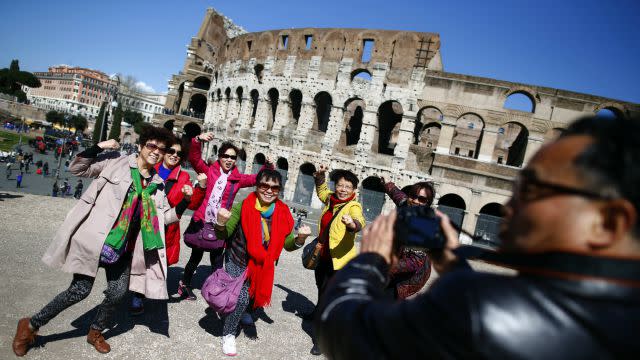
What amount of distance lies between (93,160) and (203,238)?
1.86m

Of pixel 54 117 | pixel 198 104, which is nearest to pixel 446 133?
pixel 198 104

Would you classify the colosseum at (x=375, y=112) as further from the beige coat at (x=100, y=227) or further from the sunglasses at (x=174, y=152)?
the beige coat at (x=100, y=227)

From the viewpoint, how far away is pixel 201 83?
36.0 metres

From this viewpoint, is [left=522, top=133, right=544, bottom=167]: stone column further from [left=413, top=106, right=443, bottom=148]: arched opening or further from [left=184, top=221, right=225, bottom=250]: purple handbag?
[left=184, top=221, right=225, bottom=250]: purple handbag

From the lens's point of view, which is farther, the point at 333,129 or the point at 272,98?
the point at 272,98

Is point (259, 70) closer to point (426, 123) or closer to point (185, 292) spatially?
point (426, 123)

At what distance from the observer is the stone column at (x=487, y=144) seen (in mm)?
18422

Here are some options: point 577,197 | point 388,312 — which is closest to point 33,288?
point 388,312

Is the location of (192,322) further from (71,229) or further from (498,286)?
(498,286)

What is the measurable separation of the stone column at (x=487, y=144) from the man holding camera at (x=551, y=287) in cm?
1922

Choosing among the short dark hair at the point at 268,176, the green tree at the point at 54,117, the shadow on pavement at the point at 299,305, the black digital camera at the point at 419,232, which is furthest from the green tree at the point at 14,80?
the black digital camera at the point at 419,232

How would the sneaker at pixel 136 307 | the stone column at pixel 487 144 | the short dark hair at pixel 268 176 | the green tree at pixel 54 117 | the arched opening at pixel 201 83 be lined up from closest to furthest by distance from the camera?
the short dark hair at pixel 268 176, the sneaker at pixel 136 307, the stone column at pixel 487 144, the arched opening at pixel 201 83, the green tree at pixel 54 117

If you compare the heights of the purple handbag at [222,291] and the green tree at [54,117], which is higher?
the green tree at [54,117]

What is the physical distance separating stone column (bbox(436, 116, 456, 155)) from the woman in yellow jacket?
51.2 ft
